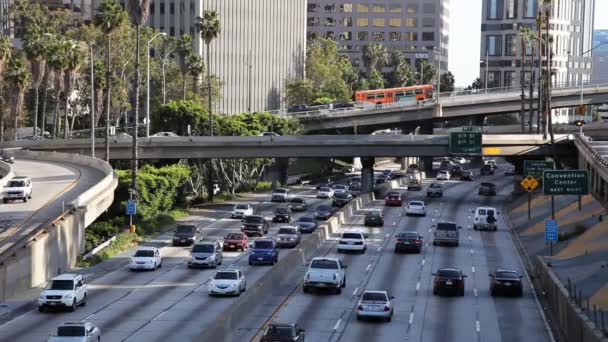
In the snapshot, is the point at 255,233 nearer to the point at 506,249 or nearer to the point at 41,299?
the point at 506,249

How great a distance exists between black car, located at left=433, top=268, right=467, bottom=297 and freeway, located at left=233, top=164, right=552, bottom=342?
415mm

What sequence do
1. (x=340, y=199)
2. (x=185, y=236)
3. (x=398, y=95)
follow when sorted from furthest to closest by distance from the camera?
(x=398, y=95) < (x=340, y=199) < (x=185, y=236)

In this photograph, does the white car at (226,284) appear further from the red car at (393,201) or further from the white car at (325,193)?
the white car at (325,193)

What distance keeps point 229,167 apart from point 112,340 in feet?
246

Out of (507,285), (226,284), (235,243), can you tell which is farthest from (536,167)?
(226,284)

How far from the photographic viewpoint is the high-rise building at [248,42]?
172 metres

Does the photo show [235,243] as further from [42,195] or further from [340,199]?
[340,199]

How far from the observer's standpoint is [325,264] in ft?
172

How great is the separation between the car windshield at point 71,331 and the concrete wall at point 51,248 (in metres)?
13.7

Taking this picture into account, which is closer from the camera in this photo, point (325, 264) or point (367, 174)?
point (325, 264)

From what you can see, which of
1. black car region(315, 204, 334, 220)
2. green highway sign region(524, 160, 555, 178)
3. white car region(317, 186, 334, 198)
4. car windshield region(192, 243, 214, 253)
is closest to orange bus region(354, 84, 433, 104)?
white car region(317, 186, 334, 198)

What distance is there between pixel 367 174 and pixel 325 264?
185ft

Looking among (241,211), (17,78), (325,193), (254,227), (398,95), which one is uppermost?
(17,78)

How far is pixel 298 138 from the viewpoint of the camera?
101 meters
